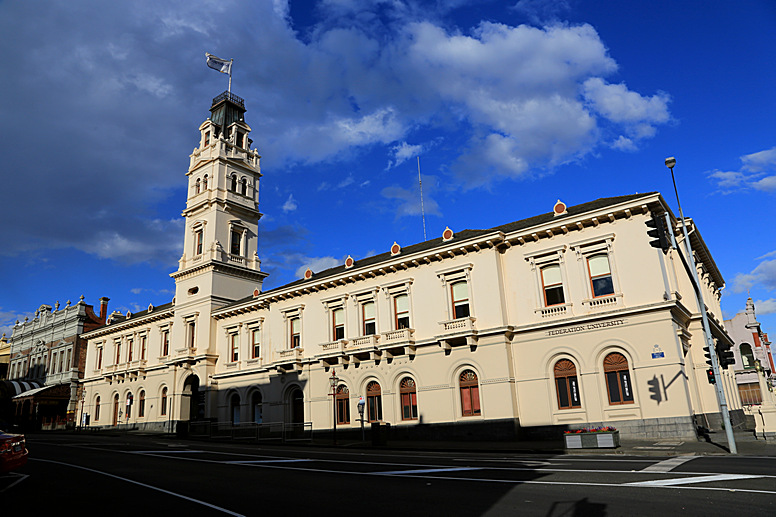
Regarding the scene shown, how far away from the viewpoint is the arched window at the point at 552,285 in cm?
2684

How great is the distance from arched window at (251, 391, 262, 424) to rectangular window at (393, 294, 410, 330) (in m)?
14.2

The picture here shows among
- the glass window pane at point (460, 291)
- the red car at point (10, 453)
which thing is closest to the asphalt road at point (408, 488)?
the red car at point (10, 453)

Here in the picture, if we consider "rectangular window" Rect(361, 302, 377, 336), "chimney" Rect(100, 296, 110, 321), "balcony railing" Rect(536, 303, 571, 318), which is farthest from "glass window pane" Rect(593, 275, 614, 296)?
"chimney" Rect(100, 296, 110, 321)

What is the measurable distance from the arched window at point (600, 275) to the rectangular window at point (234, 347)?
28.4 meters

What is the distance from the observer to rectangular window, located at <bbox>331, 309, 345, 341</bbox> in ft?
114

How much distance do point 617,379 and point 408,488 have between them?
17106 mm

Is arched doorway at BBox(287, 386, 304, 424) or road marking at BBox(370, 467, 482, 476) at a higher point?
arched doorway at BBox(287, 386, 304, 424)

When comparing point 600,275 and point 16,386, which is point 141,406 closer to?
point 16,386

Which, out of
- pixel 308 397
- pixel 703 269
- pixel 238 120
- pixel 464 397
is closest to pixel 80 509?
pixel 464 397

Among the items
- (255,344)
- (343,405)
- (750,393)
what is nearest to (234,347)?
(255,344)

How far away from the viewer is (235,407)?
41.1 m

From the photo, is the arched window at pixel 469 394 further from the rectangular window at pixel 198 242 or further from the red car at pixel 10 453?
the rectangular window at pixel 198 242

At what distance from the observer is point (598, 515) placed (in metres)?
7.83

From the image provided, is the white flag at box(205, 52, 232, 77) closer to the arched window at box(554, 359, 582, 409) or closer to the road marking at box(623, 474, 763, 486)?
the arched window at box(554, 359, 582, 409)
